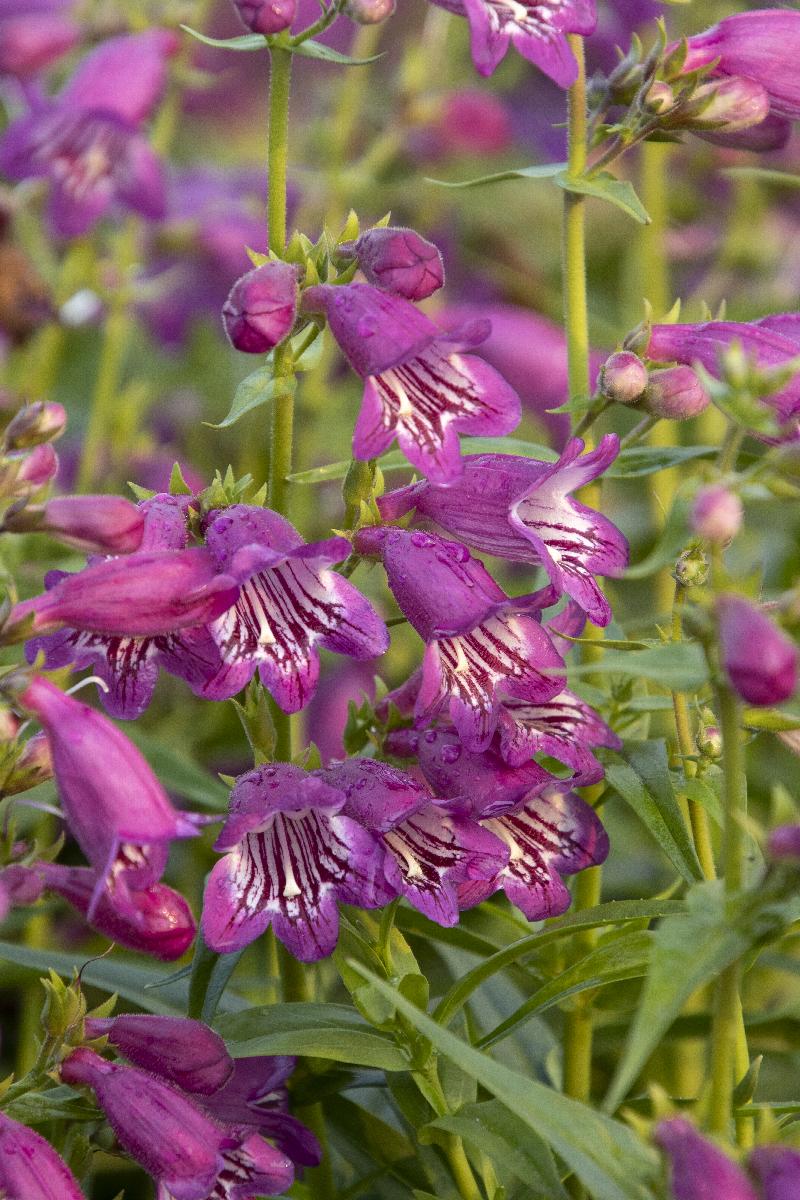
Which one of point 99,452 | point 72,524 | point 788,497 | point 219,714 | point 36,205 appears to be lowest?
point 219,714

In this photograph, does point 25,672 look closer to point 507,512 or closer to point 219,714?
point 507,512

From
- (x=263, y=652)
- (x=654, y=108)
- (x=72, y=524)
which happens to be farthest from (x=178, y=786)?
(x=654, y=108)

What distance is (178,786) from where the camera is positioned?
6.49 feet

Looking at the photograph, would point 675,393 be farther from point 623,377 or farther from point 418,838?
point 418,838

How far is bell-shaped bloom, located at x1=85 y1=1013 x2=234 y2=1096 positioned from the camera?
53.6 inches

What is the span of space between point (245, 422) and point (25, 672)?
163 centimetres

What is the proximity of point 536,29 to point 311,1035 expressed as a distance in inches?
39.3

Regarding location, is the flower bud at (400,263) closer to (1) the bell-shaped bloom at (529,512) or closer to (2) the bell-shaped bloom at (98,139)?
(1) the bell-shaped bloom at (529,512)

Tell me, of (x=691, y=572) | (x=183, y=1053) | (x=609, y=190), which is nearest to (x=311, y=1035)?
(x=183, y=1053)

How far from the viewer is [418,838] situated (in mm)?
1423

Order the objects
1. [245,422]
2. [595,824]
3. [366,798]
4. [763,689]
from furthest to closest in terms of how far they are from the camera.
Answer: [245,422]
[595,824]
[366,798]
[763,689]

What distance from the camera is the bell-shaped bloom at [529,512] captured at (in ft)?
4.71

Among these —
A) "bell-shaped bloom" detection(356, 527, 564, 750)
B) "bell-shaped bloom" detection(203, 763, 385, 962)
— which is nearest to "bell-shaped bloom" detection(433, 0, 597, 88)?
"bell-shaped bloom" detection(356, 527, 564, 750)

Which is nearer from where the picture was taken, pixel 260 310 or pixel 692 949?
pixel 692 949
